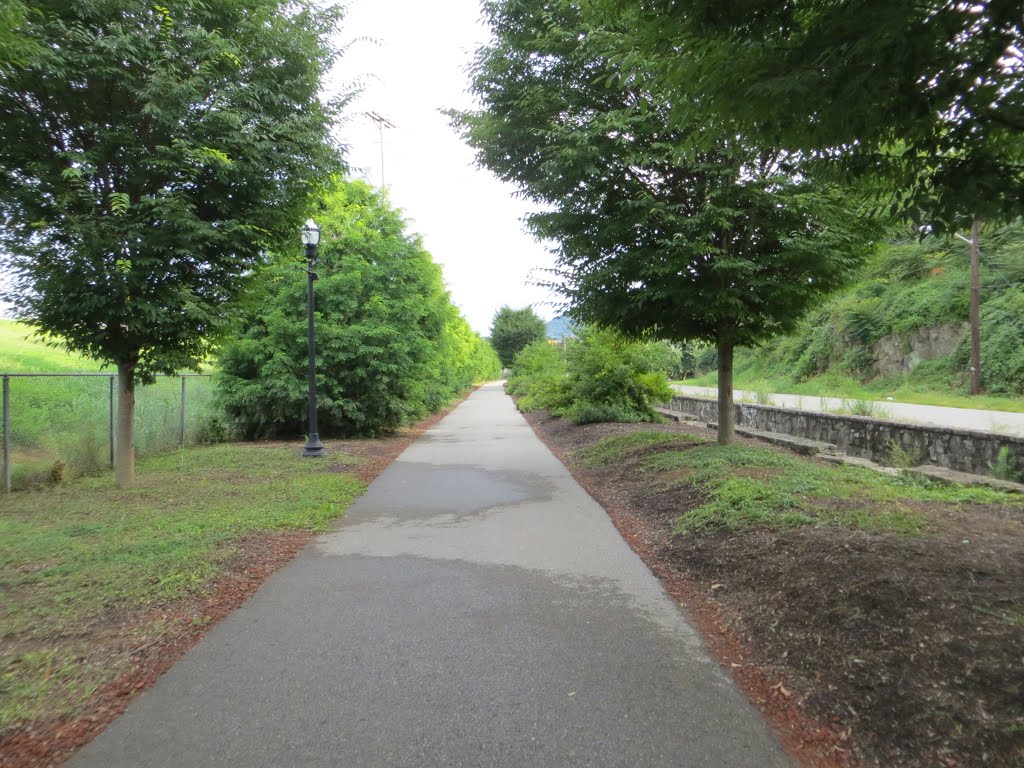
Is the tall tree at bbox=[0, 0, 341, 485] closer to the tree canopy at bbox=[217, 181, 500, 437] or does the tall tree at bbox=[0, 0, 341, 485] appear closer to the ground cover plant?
the tree canopy at bbox=[217, 181, 500, 437]

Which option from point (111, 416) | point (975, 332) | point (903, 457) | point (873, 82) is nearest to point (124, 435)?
point (111, 416)

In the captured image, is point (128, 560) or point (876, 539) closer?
point (876, 539)

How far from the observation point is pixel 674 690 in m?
3.20

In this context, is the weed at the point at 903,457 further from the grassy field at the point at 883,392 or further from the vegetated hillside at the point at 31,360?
the vegetated hillside at the point at 31,360

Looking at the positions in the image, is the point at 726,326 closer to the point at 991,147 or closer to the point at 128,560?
the point at 991,147

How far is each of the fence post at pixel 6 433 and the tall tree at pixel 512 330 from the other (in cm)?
6361

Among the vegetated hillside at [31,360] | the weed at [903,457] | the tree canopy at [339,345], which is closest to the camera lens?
the weed at [903,457]

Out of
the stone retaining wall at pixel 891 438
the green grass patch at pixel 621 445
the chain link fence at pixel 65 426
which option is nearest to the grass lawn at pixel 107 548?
the chain link fence at pixel 65 426

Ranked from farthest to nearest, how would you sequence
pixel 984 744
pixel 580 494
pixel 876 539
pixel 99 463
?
pixel 99 463
pixel 580 494
pixel 876 539
pixel 984 744

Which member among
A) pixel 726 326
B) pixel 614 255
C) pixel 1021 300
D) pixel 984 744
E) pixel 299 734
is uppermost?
pixel 1021 300

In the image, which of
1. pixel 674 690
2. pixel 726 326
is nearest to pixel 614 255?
pixel 726 326

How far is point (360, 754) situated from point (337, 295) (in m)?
12.7

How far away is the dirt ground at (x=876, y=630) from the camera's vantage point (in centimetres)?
258

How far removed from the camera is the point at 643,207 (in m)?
8.47
